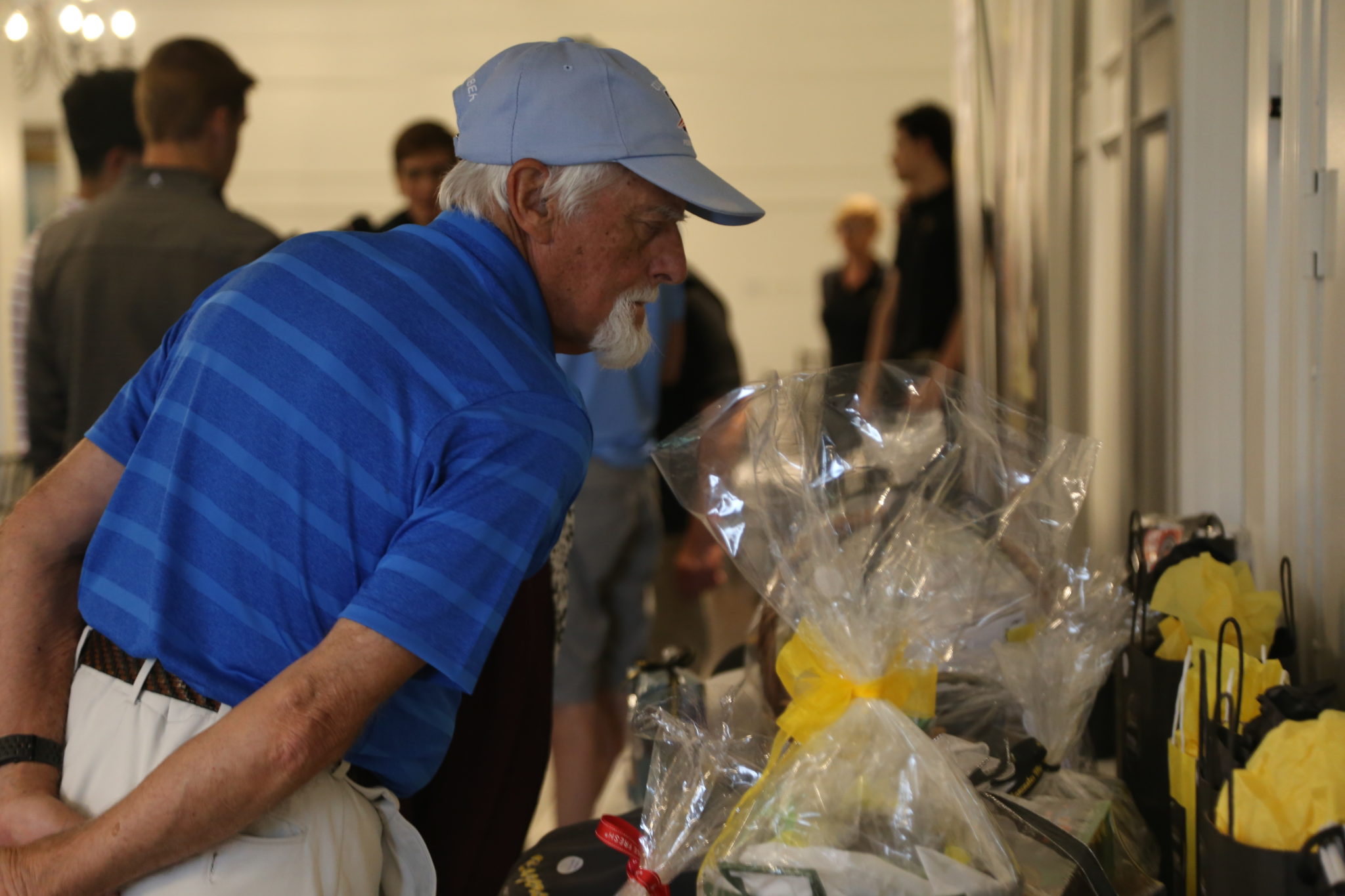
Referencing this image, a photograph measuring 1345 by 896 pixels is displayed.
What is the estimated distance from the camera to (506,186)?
1.20 m

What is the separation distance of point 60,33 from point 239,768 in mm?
5506

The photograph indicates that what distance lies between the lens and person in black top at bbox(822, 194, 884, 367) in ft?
16.1

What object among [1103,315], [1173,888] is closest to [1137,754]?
[1173,888]

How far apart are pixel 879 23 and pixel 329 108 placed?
380cm

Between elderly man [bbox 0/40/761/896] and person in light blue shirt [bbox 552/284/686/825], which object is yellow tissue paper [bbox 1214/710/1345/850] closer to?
elderly man [bbox 0/40/761/896]

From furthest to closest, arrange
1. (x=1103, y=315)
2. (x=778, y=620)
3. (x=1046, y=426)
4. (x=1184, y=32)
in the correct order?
(x=1103, y=315), (x=1184, y=32), (x=778, y=620), (x=1046, y=426)

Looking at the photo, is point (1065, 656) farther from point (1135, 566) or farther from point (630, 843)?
point (630, 843)

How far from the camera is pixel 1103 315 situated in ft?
9.05

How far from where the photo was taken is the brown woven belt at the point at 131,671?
1.09 meters

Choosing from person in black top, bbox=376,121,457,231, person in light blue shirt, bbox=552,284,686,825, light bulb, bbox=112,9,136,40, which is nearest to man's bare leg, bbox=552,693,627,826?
person in light blue shirt, bbox=552,284,686,825

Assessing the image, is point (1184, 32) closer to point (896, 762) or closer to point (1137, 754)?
point (1137, 754)

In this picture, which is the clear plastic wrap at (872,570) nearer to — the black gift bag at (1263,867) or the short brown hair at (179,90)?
the black gift bag at (1263,867)

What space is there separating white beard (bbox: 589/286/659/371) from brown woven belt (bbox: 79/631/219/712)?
0.54 metres

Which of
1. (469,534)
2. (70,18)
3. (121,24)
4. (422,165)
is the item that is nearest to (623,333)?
(469,534)
